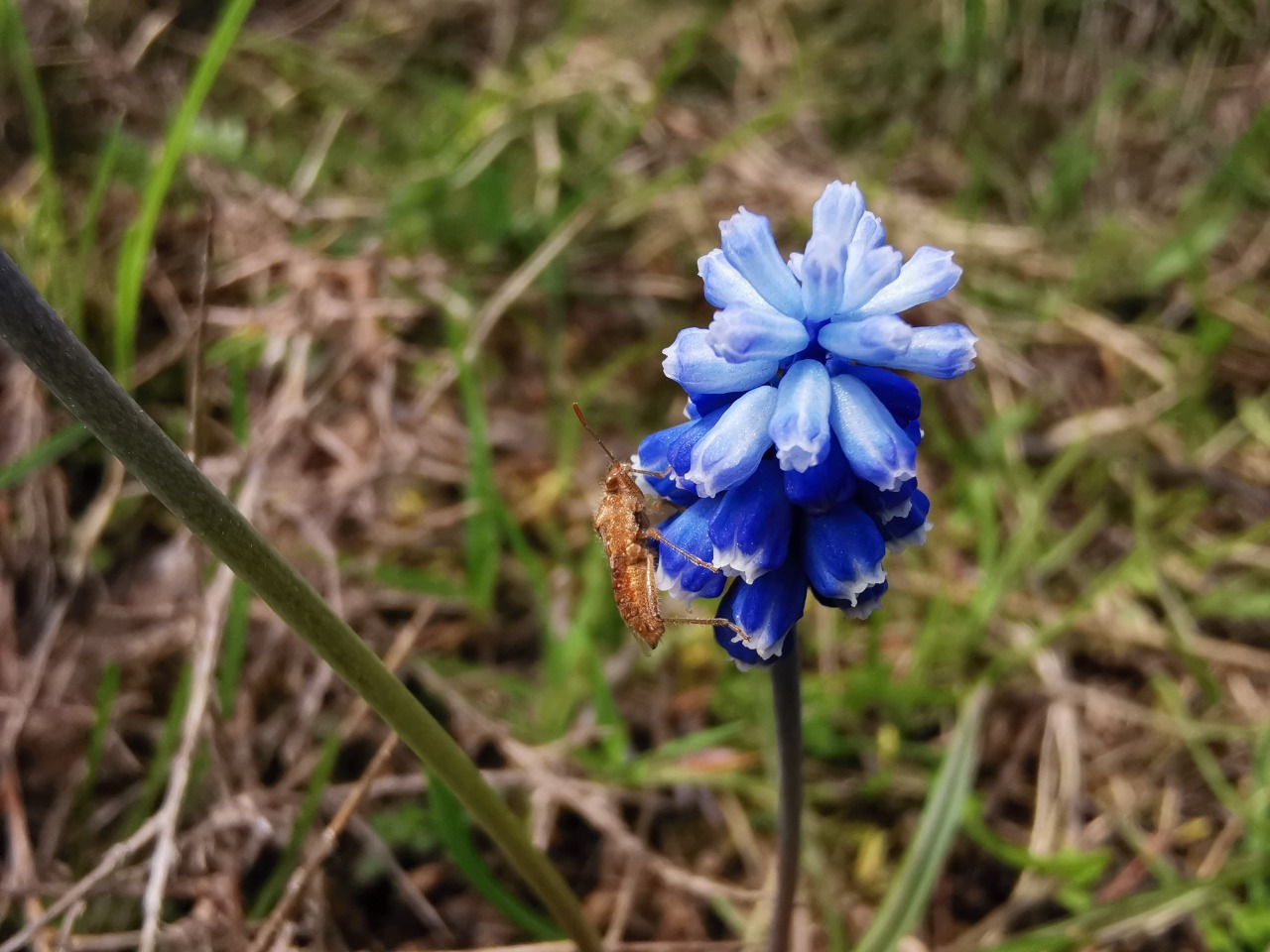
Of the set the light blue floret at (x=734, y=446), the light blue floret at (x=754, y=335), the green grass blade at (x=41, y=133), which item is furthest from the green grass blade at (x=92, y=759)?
the light blue floret at (x=754, y=335)

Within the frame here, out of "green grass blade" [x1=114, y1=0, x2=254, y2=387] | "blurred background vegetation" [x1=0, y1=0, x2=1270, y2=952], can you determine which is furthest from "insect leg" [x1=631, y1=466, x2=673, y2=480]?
"green grass blade" [x1=114, y1=0, x2=254, y2=387]

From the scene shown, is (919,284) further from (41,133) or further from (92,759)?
(41,133)

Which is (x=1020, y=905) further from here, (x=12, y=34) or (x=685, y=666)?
(x=12, y=34)

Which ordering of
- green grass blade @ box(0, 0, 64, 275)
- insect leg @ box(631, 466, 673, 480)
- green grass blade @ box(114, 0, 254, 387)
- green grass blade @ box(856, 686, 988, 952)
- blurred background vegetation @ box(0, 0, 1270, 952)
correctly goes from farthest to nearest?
green grass blade @ box(0, 0, 64, 275), green grass blade @ box(114, 0, 254, 387), blurred background vegetation @ box(0, 0, 1270, 952), green grass blade @ box(856, 686, 988, 952), insect leg @ box(631, 466, 673, 480)

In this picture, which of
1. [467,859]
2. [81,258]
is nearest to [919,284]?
[467,859]

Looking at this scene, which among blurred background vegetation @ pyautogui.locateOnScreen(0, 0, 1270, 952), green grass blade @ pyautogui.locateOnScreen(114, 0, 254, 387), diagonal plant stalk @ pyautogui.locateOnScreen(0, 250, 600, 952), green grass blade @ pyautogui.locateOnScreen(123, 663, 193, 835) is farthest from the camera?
green grass blade @ pyautogui.locateOnScreen(114, 0, 254, 387)

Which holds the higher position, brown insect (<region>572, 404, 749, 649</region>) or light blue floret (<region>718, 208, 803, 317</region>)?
light blue floret (<region>718, 208, 803, 317</region>)

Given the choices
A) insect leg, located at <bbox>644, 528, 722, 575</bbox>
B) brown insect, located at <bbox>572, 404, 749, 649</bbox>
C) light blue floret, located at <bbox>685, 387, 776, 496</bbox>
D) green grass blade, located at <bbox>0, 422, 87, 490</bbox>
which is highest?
light blue floret, located at <bbox>685, 387, 776, 496</bbox>

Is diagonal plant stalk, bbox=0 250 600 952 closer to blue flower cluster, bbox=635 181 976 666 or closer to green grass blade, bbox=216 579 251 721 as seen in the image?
blue flower cluster, bbox=635 181 976 666
